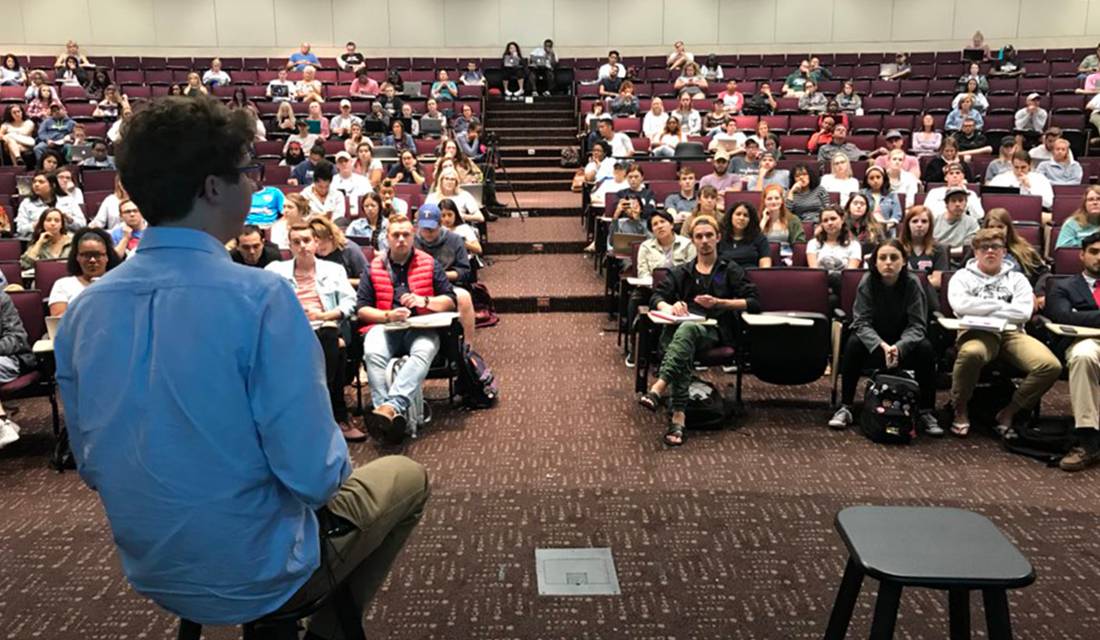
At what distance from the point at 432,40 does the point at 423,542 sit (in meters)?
14.8

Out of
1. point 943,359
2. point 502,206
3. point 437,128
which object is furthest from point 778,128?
point 943,359

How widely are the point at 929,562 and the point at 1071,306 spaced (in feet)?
10.9

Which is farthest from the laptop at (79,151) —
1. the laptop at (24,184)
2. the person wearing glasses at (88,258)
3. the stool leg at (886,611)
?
the stool leg at (886,611)

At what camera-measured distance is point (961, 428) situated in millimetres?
3992

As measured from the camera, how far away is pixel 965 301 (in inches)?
164

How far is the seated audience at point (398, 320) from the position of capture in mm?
3900

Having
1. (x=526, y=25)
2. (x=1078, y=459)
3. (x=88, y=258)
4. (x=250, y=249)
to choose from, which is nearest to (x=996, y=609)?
(x=1078, y=459)

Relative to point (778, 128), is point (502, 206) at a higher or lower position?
lower

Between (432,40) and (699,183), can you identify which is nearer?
(699,183)

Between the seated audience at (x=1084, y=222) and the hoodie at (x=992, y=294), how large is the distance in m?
1.57

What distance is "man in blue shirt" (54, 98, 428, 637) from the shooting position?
120 cm

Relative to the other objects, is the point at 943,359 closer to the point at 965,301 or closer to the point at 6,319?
the point at 965,301

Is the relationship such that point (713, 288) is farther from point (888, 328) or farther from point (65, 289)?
point (65, 289)

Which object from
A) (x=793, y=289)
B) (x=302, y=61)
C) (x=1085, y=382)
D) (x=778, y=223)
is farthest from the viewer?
(x=302, y=61)
